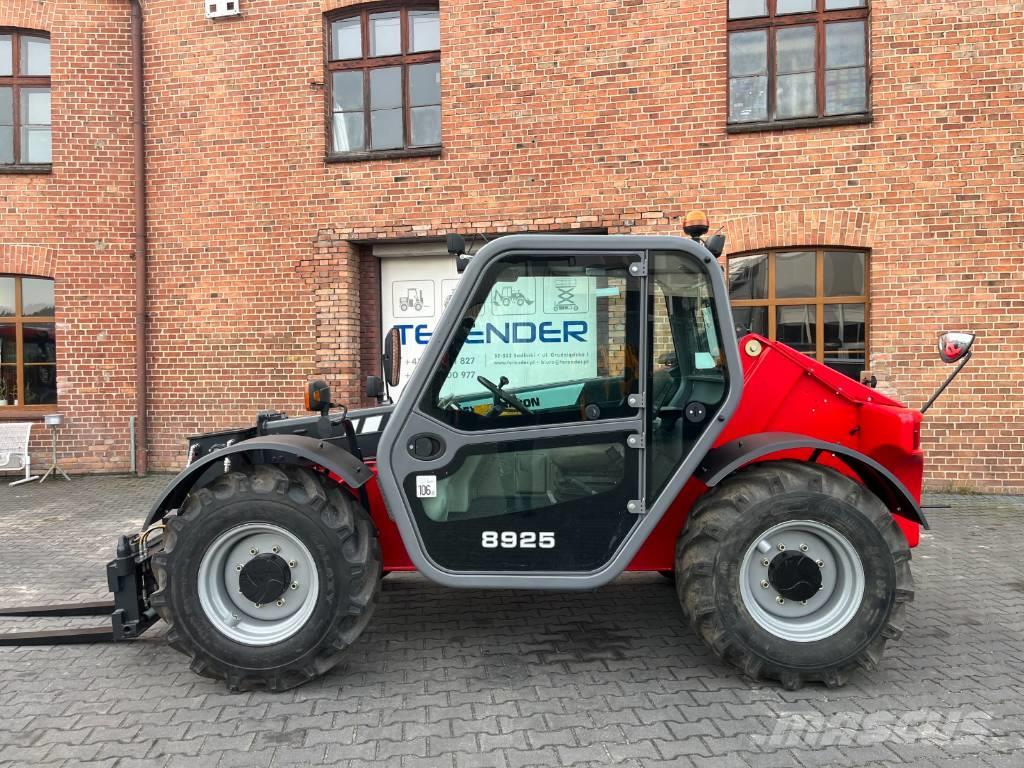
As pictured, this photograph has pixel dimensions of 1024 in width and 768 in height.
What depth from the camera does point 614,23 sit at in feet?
25.5

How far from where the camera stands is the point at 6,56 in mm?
9047

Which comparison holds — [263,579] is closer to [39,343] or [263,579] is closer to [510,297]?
[510,297]

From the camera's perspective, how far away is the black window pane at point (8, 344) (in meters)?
9.12

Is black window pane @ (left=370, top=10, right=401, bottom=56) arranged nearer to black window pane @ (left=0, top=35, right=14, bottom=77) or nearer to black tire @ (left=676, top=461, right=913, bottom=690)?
black window pane @ (left=0, top=35, right=14, bottom=77)

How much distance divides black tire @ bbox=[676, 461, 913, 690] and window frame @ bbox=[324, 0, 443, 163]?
680cm

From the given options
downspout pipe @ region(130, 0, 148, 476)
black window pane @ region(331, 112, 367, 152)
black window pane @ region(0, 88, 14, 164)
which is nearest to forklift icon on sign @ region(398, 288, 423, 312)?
black window pane @ region(331, 112, 367, 152)

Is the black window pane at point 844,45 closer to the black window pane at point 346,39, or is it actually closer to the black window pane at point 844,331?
the black window pane at point 844,331

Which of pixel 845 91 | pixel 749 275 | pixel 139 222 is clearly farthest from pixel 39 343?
pixel 845 91

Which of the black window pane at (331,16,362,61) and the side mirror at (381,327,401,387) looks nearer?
the side mirror at (381,327,401,387)

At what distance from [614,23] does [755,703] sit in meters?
7.49

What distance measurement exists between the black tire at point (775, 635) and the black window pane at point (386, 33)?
7.83m

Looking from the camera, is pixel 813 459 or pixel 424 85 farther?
pixel 424 85

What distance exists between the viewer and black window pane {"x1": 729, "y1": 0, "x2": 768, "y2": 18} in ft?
25.6

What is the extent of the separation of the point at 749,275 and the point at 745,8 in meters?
3.16
